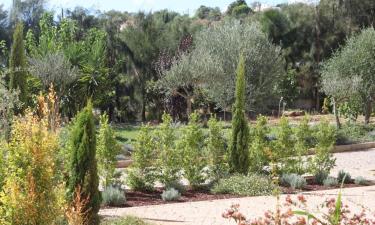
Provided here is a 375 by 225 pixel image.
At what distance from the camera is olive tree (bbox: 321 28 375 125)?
21562 millimetres

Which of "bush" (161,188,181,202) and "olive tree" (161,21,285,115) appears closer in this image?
"bush" (161,188,181,202)

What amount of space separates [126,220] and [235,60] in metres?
17.9

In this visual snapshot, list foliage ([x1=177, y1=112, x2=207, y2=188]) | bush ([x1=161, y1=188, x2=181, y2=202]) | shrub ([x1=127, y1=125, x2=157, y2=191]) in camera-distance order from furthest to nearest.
Answer: foliage ([x1=177, y1=112, x2=207, y2=188]) < shrub ([x1=127, y1=125, x2=157, y2=191]) < bush ([x1=161, y1=188, x2=181, y2=202])

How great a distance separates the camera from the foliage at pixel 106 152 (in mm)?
10859

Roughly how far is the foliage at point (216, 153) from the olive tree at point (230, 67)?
40.0 feet

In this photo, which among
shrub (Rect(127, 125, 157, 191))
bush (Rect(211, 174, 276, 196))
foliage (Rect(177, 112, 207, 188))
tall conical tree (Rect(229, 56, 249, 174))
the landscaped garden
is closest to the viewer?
the landscaped garden

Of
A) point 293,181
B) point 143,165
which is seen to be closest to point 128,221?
point 143,165

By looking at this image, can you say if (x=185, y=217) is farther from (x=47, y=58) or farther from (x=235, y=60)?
(x=235, y=60)

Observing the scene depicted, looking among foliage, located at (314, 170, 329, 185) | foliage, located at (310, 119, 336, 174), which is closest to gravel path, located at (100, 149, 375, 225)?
foliage, located at (314, 170, 329, 185)

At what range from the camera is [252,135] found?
13203mm

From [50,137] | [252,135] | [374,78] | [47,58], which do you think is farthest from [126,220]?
[374,78]

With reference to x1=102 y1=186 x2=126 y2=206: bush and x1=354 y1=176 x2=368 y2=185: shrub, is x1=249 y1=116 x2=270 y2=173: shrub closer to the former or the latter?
x1=354 y1=176 x2=368 y2=185: shrub

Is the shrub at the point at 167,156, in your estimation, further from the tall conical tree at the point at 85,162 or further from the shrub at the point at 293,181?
the tall conical tree at the point at 85,162

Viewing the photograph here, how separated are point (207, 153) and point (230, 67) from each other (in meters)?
13.3
